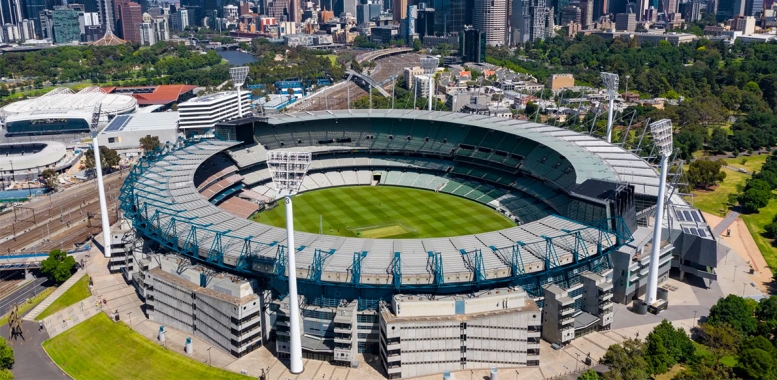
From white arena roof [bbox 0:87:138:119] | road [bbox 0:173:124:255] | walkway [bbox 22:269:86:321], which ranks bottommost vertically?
walkway [bbox 22:269:86:321]

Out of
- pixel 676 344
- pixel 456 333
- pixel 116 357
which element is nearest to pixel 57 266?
pixel 116 357

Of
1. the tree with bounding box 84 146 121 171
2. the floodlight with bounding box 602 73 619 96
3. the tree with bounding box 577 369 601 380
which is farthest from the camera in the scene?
the tree with bounding box 84 146 121 171

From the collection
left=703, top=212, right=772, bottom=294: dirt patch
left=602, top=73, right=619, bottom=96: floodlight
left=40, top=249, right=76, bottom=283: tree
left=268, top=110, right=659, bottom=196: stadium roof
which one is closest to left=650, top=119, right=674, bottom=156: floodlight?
left=268, top=110, right=659, bottom=196: stadium roof

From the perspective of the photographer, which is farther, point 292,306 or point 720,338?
point 720,338

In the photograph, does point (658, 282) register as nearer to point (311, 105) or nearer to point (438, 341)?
point (438, 341)

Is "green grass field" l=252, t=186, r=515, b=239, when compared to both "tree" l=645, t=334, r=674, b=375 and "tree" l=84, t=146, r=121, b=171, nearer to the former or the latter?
"tree" l=645, t=334, r=674, b=375

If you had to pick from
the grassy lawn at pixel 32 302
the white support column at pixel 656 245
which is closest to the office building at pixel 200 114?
the grassy lawn at pixel 32 302

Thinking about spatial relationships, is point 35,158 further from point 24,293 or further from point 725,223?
point 725,223

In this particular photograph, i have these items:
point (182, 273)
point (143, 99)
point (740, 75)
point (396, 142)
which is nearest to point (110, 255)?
point (182, 273)
